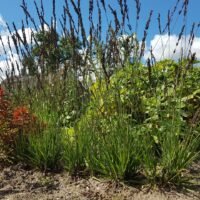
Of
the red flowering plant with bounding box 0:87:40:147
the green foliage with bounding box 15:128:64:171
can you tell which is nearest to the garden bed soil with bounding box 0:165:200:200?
the green foliage with bounding box 15:128:64:171

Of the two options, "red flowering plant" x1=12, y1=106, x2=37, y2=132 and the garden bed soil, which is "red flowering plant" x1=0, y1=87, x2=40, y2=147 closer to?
"red flowering plant" x1=12, y1=106, x2=37, y2=132

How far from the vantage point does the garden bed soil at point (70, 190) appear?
3.50 m

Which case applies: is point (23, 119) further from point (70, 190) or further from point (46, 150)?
point (70, 190)

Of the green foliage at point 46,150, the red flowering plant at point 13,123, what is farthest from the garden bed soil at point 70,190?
the red flowering plant at point 13,123

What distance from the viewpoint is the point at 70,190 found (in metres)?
3.80

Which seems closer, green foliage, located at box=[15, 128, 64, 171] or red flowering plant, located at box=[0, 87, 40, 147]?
green foliage, located at box=[15, 128, 64, 171]

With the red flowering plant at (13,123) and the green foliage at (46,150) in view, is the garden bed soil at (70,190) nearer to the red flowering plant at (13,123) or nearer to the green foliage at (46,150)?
the green foliage at (46,150)

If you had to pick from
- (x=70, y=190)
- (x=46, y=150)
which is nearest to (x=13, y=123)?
(x=46, y=150)

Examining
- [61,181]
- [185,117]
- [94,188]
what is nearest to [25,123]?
[61,181]

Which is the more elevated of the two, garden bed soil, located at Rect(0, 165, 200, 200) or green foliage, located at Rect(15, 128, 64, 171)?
green foliage, located at Rect(15, 128, 64, 171)

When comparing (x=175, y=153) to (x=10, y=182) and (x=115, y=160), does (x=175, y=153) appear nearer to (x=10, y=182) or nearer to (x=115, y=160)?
(x=115, y=160)

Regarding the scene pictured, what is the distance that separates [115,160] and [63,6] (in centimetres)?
162

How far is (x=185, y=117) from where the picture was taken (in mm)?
4797

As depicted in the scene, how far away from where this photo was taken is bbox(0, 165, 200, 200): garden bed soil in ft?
11.5
